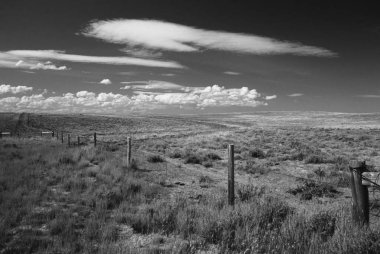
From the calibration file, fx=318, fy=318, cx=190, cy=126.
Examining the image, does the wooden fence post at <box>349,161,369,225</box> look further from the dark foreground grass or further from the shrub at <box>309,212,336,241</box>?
the shrub at <box>309,212,336,241</box>

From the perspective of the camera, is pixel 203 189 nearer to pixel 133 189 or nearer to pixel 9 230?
pixel 133 189

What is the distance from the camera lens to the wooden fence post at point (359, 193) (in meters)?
5.02

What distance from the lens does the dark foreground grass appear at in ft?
16.6

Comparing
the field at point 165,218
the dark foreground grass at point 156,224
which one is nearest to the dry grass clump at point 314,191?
the field at point 165,218

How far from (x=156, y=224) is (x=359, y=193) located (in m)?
3.79

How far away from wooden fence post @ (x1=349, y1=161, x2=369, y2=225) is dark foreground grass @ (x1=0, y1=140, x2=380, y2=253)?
0.20 metres

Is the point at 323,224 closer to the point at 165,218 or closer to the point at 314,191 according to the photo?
the point at 165,218

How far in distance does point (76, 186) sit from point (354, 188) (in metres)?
8.02

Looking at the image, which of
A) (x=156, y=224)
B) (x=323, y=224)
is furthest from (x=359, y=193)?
(x=156, y=224)

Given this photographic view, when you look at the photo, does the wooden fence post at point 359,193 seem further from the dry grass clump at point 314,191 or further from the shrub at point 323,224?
the dry grass clump at point 314,191

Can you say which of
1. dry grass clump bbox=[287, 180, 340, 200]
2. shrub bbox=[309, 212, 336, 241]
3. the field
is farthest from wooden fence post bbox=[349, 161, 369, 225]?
dry grass clump bbox=[287, 180, 340, 200]

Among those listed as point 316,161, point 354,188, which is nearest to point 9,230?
point 354,188

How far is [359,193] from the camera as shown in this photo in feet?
16.7

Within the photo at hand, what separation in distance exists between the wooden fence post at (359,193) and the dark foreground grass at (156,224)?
0.67 ft
